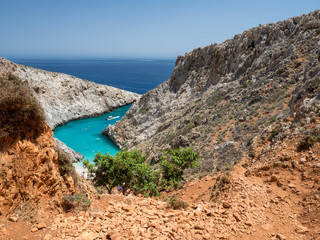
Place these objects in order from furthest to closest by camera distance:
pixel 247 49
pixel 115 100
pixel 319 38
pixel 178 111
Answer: pixel 115 100, pixel 178 111, pixel 247 49, pixel 319 38

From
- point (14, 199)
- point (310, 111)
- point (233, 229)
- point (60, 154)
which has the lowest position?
point (233, 229)

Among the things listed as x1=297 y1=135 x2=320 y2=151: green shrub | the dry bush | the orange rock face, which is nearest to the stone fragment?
x1=297 y1=135 x2=320 y2=151: green shrub

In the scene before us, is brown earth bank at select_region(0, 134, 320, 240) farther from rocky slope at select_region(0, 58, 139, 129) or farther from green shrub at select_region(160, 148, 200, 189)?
rocky slope at select_region(0, 58, 139, 129)

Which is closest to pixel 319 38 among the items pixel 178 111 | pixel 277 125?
pixel 277 125

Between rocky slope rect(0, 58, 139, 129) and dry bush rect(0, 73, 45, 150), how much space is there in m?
52.9

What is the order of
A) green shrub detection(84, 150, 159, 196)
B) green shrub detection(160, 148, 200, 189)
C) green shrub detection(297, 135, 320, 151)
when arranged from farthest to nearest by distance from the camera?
green shrub detection(160, 148, 200, 189), green shrub detection(84, 150, 159, 196), green shrub detection(297, 135, 320, 151)

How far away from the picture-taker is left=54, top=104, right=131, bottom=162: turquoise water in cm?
4544

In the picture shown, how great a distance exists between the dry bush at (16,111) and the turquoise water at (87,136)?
1198 inches

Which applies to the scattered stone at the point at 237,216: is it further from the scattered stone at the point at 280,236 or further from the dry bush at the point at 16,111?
the dry bush at the point at 16,111

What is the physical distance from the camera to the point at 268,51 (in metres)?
31.4

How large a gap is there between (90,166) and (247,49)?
105ft

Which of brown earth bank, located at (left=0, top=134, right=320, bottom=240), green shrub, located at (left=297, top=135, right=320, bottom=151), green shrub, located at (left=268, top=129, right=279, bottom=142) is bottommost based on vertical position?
brown earth bank, located at (left=0, top=134, right=320, bottom=240)

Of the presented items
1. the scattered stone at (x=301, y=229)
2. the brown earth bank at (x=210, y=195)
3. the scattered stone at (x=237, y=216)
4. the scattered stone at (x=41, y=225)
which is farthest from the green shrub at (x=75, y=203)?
the scattered stone at (x=301, y=229)

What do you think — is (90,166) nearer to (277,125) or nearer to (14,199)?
(14,199)
